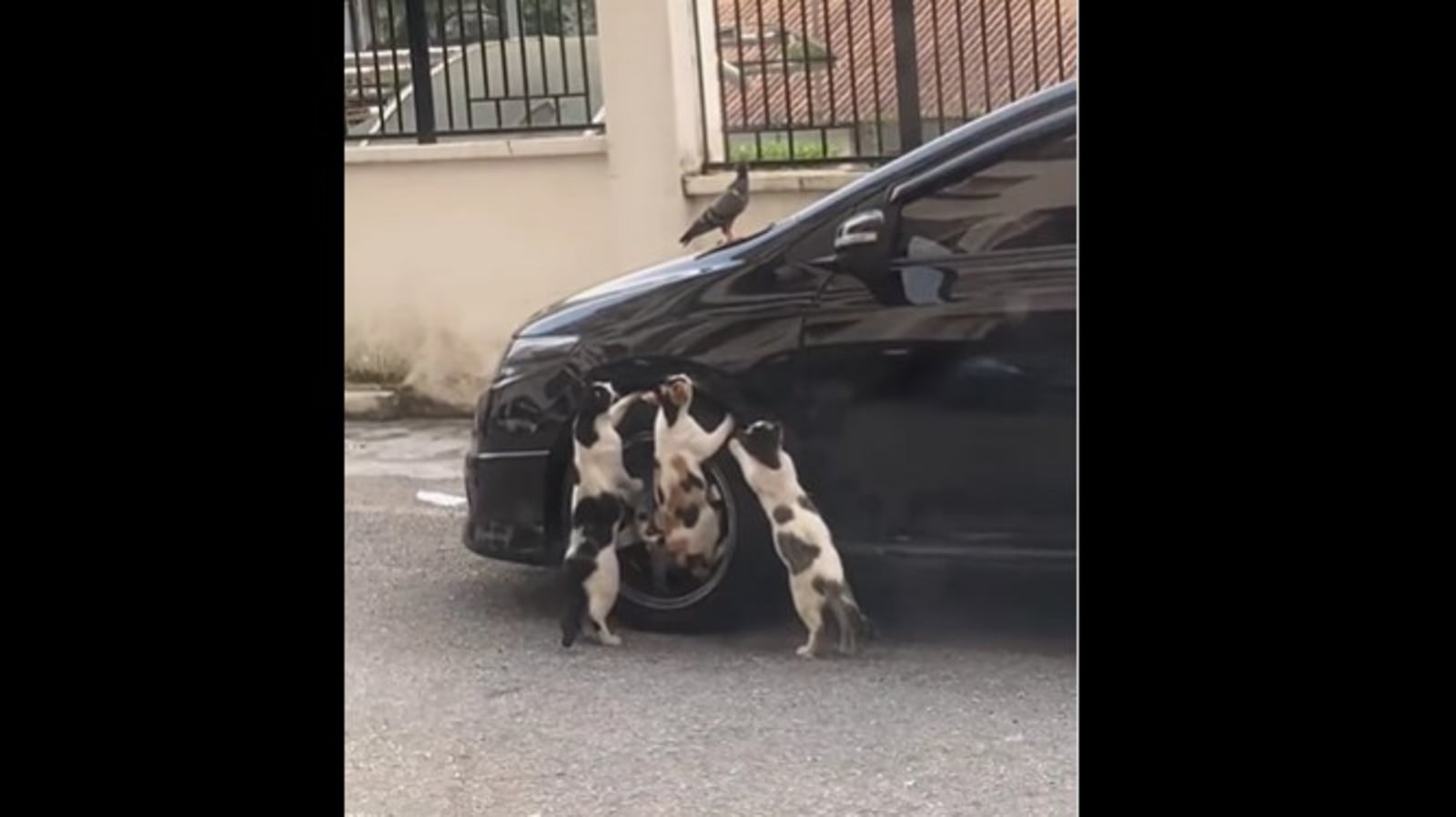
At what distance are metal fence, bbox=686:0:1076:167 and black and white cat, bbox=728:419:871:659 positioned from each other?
0.42 meters

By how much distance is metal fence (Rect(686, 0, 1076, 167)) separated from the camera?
210 centimetres

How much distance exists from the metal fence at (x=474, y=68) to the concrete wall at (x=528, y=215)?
41 mm

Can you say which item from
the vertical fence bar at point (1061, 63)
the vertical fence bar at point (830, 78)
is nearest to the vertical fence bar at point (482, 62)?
the vertical fence bar at point (830, 78)

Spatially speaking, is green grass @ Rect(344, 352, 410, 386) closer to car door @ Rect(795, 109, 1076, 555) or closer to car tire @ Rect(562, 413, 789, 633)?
car tire @ Rect(562, 413, 789, 633)

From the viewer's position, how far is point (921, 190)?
2266mm

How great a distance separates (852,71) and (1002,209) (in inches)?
11.5

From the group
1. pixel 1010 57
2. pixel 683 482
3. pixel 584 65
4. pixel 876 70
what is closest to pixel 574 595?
pixel 683 482

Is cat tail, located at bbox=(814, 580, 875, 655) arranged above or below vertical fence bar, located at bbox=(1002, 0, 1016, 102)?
below

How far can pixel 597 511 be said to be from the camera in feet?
7.87

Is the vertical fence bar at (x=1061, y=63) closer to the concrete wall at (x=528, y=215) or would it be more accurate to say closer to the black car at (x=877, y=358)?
the black car at (x=877, y=358)

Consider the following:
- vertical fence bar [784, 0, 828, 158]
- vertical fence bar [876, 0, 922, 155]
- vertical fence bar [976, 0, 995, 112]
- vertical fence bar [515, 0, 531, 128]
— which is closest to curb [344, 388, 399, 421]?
vertical fence bar [515, 0, 531, 128]
